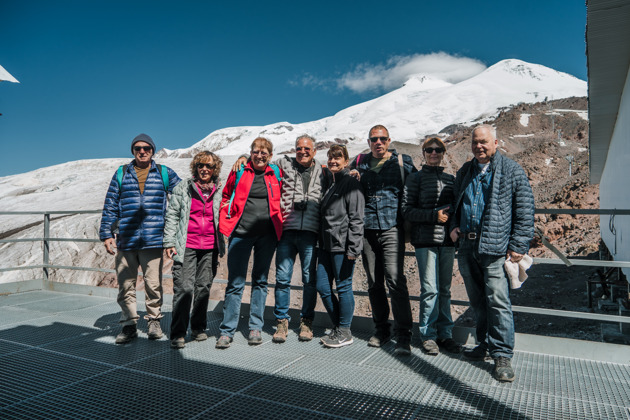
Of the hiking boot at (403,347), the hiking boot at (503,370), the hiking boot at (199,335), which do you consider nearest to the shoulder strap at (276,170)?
the hiking boot at (199,335)

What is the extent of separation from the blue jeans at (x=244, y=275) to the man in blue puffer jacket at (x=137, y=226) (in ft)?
2.25

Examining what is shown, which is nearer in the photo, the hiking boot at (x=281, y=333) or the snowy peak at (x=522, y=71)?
the hiking boot at (x=281, y=333)

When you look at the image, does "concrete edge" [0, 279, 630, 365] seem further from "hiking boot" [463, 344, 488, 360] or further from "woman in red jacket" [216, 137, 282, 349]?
"woman in red jacket" [216, 137, 282, 349]

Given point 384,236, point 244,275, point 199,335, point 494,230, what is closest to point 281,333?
point 244,275

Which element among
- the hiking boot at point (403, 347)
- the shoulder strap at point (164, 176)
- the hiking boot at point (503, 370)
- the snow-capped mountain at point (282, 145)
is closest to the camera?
the hiking boot at point (503, 370)

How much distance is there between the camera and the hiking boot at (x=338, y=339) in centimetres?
337

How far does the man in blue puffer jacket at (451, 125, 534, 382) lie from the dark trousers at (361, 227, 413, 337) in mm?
524

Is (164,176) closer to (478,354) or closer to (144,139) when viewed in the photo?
(144,139)

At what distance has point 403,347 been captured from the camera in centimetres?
321

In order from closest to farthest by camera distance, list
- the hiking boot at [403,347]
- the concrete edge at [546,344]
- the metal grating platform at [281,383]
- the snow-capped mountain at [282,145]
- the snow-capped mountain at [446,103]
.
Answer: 1. the metal grating platform at [281,383]
2. the concrete edge at [546,344]
3. the hiking boot at [403,347]
4. the snow-capped mountain at [282,145]
5. the snow-capped mountain at [446,103]

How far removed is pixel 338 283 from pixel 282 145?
2530 inches

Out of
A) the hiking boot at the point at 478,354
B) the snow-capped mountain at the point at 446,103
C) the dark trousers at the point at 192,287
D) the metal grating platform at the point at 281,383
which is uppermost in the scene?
the snow-capped mountain at the point at 446,103

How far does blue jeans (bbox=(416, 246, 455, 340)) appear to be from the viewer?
10.7 ft

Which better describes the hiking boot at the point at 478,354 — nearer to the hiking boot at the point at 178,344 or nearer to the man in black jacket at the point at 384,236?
the man in black jacket at the point at 384,236
